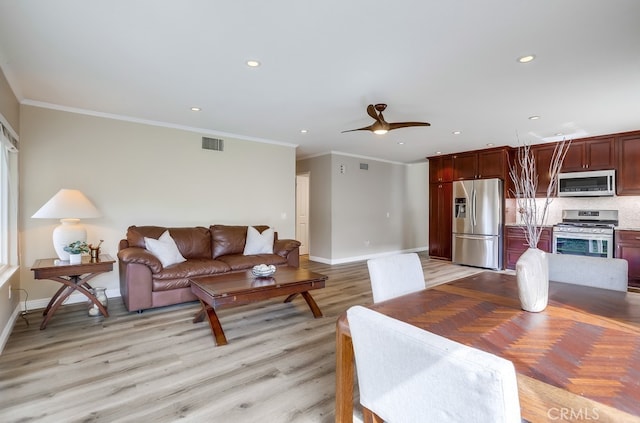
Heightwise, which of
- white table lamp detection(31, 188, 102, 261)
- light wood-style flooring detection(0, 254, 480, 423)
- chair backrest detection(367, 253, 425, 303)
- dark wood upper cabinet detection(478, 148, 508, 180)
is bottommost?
light wood-style flooring detection(0, 254, 480, 423)

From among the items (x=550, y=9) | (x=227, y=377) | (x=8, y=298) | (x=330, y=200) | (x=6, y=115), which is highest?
(x=550, y=9)

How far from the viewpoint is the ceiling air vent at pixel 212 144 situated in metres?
5.02

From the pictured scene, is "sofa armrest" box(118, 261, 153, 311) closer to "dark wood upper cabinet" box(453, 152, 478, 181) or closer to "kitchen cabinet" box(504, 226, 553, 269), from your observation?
"kitchen cabinet" box(504, 226, 553, 269)

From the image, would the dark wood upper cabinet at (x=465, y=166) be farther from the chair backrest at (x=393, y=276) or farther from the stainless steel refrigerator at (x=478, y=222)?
the chair backrest at (x=393, y=276)

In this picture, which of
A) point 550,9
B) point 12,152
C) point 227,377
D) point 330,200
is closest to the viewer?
point 550,9

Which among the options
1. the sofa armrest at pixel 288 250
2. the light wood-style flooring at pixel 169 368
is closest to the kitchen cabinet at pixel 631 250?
the light wood-style flooring at pixel 169 368

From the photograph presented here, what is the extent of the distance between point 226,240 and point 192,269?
0.94 m

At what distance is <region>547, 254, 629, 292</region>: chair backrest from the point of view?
1.97 meters

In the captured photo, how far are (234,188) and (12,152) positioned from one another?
8.86 ft

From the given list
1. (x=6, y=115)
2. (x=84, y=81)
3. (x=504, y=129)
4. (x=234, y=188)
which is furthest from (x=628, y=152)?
(x=6, y=115)

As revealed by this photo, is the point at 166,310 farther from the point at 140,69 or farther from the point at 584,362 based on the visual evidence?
the point at 584,362

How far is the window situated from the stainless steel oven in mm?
7581

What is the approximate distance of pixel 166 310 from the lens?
3.67 m

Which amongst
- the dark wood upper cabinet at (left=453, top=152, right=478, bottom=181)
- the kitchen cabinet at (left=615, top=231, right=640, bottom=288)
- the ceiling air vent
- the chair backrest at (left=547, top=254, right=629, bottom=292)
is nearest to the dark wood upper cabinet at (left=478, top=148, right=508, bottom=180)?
the dark wood upper cabinet at (left=453, top=152, right=478, bottom=181)
